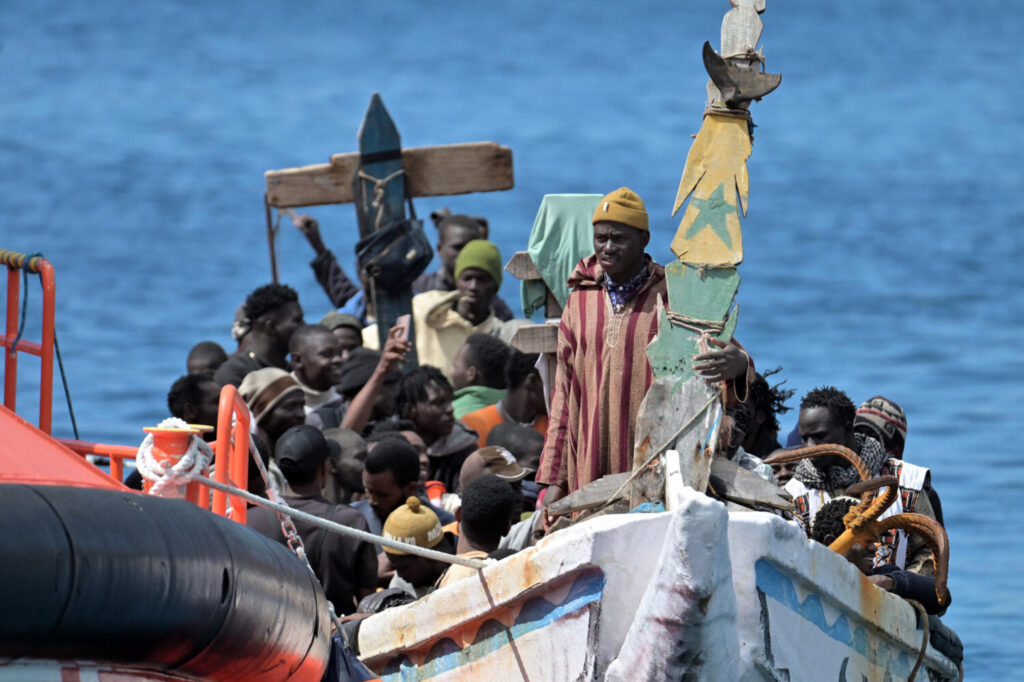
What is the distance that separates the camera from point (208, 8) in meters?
58.8

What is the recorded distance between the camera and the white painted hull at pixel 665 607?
5.16 meters

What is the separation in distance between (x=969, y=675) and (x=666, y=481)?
20.2 feet

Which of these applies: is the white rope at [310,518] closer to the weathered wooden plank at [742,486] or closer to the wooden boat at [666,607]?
the wooden boat at [666,607]

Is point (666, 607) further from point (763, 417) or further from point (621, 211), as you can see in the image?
point (763, 417)

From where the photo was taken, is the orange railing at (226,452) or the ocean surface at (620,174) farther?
the ocean surface at (620,174)

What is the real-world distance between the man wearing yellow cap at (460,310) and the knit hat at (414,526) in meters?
3.58

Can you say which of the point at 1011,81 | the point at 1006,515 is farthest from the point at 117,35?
the point at 1006,515

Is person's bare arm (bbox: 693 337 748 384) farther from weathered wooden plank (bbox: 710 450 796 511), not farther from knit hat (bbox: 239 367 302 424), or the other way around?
knit hat (bbox: 239 367 302 424)

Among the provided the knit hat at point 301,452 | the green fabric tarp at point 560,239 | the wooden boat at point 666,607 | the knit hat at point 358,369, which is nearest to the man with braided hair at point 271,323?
the knit hat at point 358,369

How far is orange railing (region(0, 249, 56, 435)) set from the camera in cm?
630

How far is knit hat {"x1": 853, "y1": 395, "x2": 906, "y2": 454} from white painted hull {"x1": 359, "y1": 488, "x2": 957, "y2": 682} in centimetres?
188

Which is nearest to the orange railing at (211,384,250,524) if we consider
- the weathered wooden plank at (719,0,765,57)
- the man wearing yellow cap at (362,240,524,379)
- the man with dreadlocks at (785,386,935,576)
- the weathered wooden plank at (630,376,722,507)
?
the weathered wooden plank at (630,376,722,507)

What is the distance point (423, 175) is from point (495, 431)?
301 centimetres

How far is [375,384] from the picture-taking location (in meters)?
8.83
